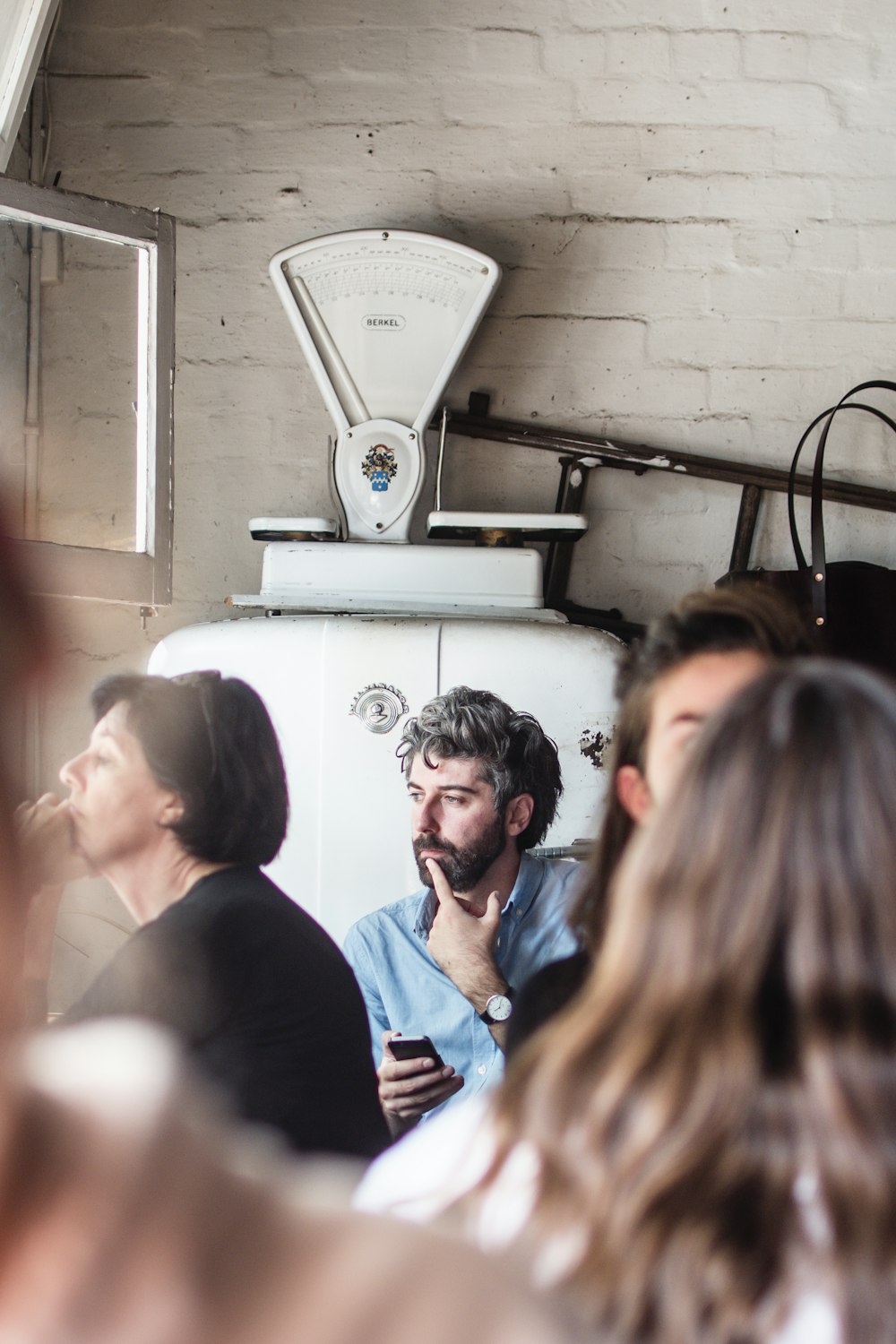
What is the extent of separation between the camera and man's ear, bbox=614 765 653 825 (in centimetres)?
99

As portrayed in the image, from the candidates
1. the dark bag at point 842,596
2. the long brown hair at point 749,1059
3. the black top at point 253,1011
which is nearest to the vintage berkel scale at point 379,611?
the black top at point 253,1011

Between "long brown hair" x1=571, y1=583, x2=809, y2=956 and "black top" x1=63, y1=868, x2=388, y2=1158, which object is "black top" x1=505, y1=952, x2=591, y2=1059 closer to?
"long brown hair" x1=571, y1=583, x2=809, y2=956

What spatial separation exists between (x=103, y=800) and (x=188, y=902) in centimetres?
13

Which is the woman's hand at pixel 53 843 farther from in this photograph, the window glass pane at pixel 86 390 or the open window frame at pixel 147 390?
the window glass pane at pixel 86 390

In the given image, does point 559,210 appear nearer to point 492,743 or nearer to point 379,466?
point 379,466

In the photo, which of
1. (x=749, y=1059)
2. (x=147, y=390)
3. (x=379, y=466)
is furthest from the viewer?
(x=379, y=466)

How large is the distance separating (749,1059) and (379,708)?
0.87m

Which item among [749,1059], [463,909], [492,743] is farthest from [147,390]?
[749,1059]

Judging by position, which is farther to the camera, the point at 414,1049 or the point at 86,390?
the point at 86,390

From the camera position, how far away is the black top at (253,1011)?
1104 mm

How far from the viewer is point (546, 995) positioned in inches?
40.7

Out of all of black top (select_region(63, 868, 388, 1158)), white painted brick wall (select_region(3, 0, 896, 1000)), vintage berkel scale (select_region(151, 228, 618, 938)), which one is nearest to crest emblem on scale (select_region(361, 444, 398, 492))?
vintage berkel scale (select_region(151, 228, 618, 938))

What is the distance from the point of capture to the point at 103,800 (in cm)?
121

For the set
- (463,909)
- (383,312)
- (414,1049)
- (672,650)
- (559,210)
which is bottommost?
(414,1049)
